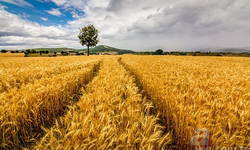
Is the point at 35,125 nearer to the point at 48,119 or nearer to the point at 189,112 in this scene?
the point at 48,119

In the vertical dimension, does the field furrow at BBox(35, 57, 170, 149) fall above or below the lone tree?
below

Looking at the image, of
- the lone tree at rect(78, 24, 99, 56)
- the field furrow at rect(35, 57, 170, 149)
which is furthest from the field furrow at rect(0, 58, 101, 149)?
the lone tree at rect(78, 24, 99, 56)

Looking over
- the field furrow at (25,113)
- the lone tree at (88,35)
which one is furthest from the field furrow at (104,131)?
the lone tree at (88,35)

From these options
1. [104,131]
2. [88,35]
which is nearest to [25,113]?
[104,131]

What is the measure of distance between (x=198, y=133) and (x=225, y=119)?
0.58m

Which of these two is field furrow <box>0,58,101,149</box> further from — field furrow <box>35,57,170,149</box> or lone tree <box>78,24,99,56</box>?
lone tree <box>78,24,99,56</box>

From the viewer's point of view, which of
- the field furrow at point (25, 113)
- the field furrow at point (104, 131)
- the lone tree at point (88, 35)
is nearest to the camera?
the field furrow at point (104, 131)

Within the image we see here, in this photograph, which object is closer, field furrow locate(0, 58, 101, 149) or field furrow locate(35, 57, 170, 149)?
field furrow locate(35, 57, 170, 149)

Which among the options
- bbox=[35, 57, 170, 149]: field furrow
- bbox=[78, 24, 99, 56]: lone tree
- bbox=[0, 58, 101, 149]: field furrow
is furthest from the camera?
bbox=[78, 24, 99, 56]: lone tree

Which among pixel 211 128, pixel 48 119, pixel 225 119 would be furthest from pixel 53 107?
pixel 225 119

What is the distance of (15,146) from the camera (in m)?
2.29

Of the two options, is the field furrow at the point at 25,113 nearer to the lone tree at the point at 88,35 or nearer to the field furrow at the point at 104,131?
the field furrow at the point at 104,131

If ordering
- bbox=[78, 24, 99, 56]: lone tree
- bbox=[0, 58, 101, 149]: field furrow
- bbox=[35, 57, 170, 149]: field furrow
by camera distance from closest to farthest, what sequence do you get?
1. bbox=[35, 57, 170, 149]: field furrow
2. bbox=[0, 58, 101, 149]: field furrow
3. bbox=[78, 24, 99, 56]: lone tree

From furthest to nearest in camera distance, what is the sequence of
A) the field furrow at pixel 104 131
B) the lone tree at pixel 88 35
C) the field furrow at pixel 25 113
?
the lone tree at pixel 88 35, the field furrow at pixel 25 113, the field furrow at pixel 104 131
